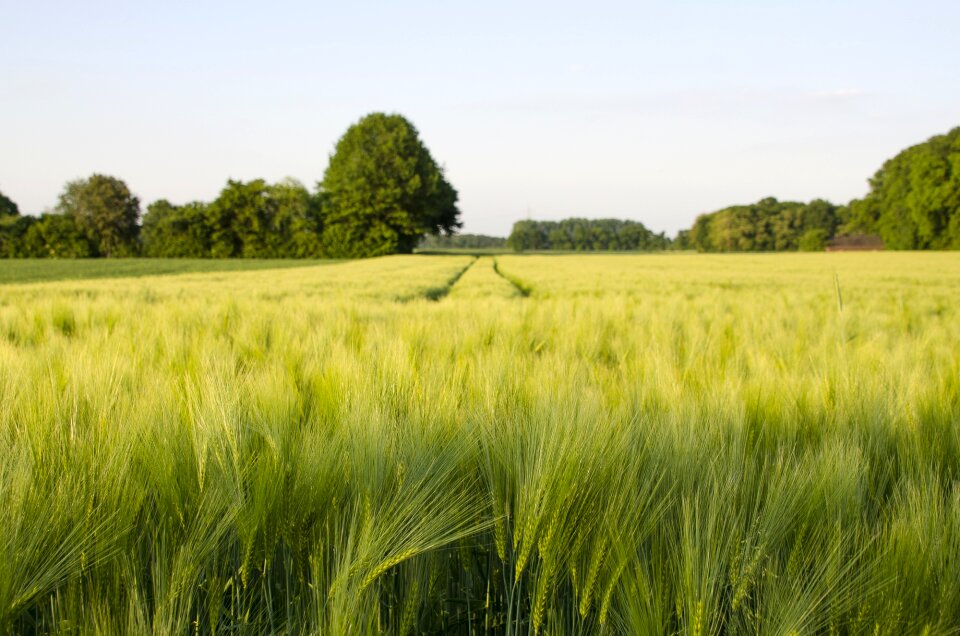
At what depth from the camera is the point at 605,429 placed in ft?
3.21

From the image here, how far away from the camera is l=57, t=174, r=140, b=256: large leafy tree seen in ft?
184

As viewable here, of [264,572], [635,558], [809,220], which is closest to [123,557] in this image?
[264,572]

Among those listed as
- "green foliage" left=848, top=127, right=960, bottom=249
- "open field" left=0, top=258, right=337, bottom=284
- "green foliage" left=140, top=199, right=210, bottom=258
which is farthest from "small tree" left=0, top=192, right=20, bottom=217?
"green foliage" left=848, top=127, right=960, bottom=249

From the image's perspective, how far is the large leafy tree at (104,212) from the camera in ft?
184

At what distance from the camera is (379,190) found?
50.9 meters

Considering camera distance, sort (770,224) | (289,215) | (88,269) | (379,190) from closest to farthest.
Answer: (88,269) → (379,190) → (289,215) → (770,224)

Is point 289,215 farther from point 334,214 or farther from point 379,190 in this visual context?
point 379,190

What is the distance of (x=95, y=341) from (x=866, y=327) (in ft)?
15.0

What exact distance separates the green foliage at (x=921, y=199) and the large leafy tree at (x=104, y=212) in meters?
80.0

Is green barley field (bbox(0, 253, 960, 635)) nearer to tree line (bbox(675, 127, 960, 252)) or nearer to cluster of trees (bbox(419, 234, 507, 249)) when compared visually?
tree line (bbox(675, 127, 960, 252))

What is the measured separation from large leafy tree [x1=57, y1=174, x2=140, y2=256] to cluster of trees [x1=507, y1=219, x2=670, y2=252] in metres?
83.9

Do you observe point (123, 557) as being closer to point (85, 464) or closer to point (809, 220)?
point (85, 464)

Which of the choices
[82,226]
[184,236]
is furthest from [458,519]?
[82,226]

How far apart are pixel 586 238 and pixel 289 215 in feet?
297
